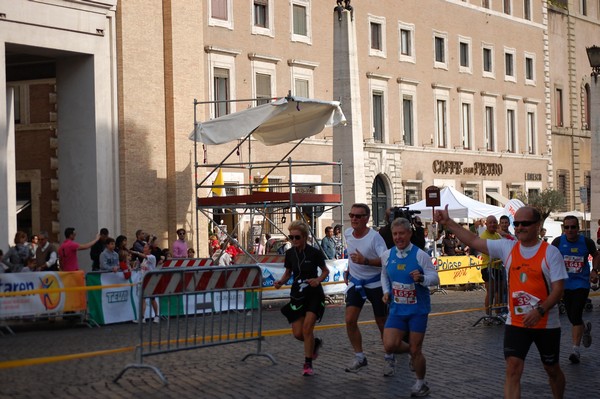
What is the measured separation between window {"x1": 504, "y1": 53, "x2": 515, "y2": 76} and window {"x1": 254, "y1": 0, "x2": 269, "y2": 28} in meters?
18.5

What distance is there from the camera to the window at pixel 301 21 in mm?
41688

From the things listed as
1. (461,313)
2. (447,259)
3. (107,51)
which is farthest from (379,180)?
(461,313)

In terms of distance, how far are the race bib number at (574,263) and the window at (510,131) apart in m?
41.0

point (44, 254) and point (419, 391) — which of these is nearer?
point (419, 391)

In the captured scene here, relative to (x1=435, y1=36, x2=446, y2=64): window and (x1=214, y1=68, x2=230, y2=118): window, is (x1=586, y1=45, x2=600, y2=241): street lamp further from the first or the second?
(x1=435, y1=36, x2=446, y2=64): window

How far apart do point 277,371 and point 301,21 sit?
29.6 meters

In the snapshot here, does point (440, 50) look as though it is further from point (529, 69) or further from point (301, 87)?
point (301, 87)

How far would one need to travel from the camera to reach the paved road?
11.9 metres

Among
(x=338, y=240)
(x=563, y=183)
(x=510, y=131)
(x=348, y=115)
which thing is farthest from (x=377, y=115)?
(x=348, y=115)

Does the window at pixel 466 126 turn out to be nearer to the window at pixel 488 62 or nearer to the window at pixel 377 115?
the window at pixel 488 62

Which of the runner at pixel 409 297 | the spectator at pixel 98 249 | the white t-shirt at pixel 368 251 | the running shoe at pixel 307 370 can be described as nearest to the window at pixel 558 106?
the spectator at pixel 98 249

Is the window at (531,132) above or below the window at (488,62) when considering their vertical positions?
below

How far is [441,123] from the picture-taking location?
5081cm

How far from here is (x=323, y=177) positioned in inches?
1674
